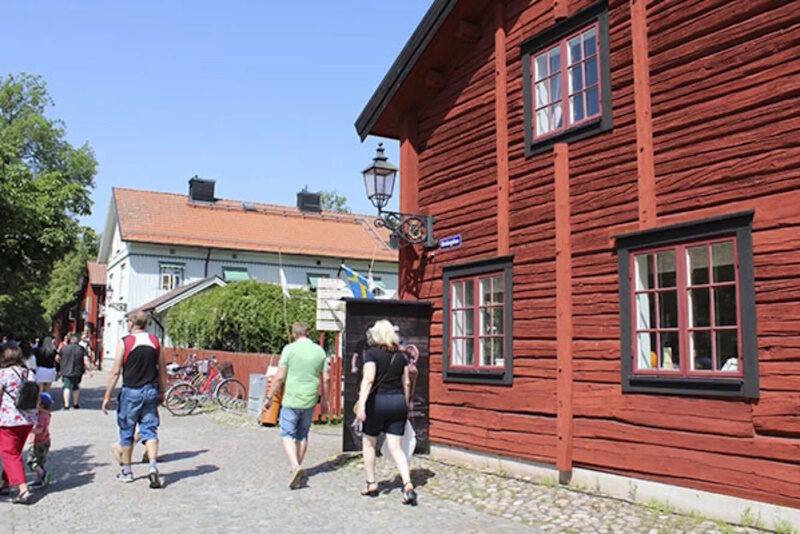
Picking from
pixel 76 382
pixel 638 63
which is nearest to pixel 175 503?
pixel 638 63

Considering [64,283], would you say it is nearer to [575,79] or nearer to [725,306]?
[575,79]

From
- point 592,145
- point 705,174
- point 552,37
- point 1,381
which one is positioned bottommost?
point 1,381

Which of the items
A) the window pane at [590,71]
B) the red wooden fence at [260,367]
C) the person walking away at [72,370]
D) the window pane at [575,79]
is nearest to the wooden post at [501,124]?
the window pane at [575,79]

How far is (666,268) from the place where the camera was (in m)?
6.97

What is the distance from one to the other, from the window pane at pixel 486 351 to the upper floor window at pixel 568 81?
2458mm

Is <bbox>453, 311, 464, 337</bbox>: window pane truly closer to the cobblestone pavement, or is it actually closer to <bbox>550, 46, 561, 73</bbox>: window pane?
the cobblestone pavement

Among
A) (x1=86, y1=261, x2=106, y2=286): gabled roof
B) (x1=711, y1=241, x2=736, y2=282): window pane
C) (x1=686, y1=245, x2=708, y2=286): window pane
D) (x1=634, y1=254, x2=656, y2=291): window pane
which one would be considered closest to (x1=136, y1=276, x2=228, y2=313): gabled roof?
(x1=86, y1=261, x2=106, y2=286): gabled roof

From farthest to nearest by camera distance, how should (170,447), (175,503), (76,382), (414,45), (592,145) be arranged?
1. (76,382)
2. (170,447)
3. (414,45)
4. (592,145)
5. (175,503)

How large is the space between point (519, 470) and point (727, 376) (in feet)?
9.71

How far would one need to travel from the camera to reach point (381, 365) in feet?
23.7

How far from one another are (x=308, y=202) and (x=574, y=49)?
34.6 meters

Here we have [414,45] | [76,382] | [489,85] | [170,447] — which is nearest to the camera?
[489,85]

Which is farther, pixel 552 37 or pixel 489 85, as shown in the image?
pixel 489 85

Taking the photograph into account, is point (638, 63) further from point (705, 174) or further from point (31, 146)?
point (31, 146)
